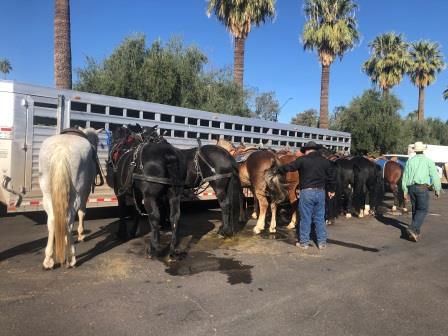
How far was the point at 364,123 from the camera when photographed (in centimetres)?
2902

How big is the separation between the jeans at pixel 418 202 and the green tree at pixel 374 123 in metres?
20.6

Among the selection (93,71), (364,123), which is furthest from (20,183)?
(364,123)

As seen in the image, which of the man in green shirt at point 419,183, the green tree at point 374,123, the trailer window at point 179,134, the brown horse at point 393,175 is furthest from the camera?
the green tree at point 374,123

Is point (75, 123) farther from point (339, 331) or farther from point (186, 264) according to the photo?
point (339, 331)

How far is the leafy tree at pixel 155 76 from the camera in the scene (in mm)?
19434

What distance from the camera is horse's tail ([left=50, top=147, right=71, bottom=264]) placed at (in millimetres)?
5348

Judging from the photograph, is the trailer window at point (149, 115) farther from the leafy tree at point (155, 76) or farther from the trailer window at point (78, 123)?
the leafy tree at point (155, 76)

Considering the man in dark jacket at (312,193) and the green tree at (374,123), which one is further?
the green tree at (374,123)

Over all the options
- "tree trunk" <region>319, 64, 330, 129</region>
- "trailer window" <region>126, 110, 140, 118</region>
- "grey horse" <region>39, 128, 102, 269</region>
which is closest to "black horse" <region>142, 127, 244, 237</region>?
"trailer window" <region>126, 110, 140, 118</region>

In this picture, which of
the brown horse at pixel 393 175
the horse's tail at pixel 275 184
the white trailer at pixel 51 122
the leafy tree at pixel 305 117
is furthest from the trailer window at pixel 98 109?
the leafy tree at pixel 305 117

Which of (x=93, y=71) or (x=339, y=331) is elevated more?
(x=93, y=71)

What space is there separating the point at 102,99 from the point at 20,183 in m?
2.36

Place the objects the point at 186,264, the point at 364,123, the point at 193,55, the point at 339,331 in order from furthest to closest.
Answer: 1. the point at 364,123
2. the point at 193,55
3. the point at 186,264
4. the point at 339,331

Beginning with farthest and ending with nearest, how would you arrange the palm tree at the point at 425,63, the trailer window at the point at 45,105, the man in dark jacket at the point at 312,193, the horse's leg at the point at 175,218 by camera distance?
the palm tree at the point at 425,63 < the trailer window at the point at 45,105 < the man in dark jacket at the point at 312,193 < the horse's leg at the point at 175,218
